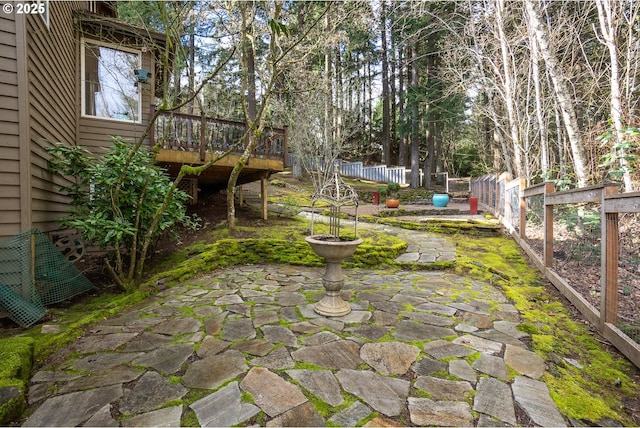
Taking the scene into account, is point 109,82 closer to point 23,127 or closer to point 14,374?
point 23,127

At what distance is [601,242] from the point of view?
271cm

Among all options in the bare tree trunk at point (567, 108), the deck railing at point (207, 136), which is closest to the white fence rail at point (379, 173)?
the deck railing at point (207, 136)

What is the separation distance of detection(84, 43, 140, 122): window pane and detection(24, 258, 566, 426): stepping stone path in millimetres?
4949

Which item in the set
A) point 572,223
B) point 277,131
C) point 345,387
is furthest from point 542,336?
point 277,131

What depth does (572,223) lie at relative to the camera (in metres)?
4.38

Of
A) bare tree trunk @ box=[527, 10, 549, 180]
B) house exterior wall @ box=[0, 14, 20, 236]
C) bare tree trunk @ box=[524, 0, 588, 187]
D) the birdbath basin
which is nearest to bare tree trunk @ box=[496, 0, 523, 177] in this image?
bare tree trunk @ box=[527, 10, 549, 180]

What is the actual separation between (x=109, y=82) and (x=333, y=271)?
6.45 m

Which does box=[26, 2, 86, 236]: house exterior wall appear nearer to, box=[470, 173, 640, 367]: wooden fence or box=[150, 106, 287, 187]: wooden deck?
box=[150, 106, 287, 187]: wooden deck

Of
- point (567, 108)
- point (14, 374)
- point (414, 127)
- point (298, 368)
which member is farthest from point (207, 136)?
point (414, 127)

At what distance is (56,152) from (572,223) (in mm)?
6634

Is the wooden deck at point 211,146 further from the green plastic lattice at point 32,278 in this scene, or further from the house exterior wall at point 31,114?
the green plastic lattice at point 32,278

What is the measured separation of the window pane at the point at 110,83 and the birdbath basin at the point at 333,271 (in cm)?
532

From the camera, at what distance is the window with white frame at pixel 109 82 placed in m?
6.19

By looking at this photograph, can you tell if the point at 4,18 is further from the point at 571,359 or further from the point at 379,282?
the point at 571,359
